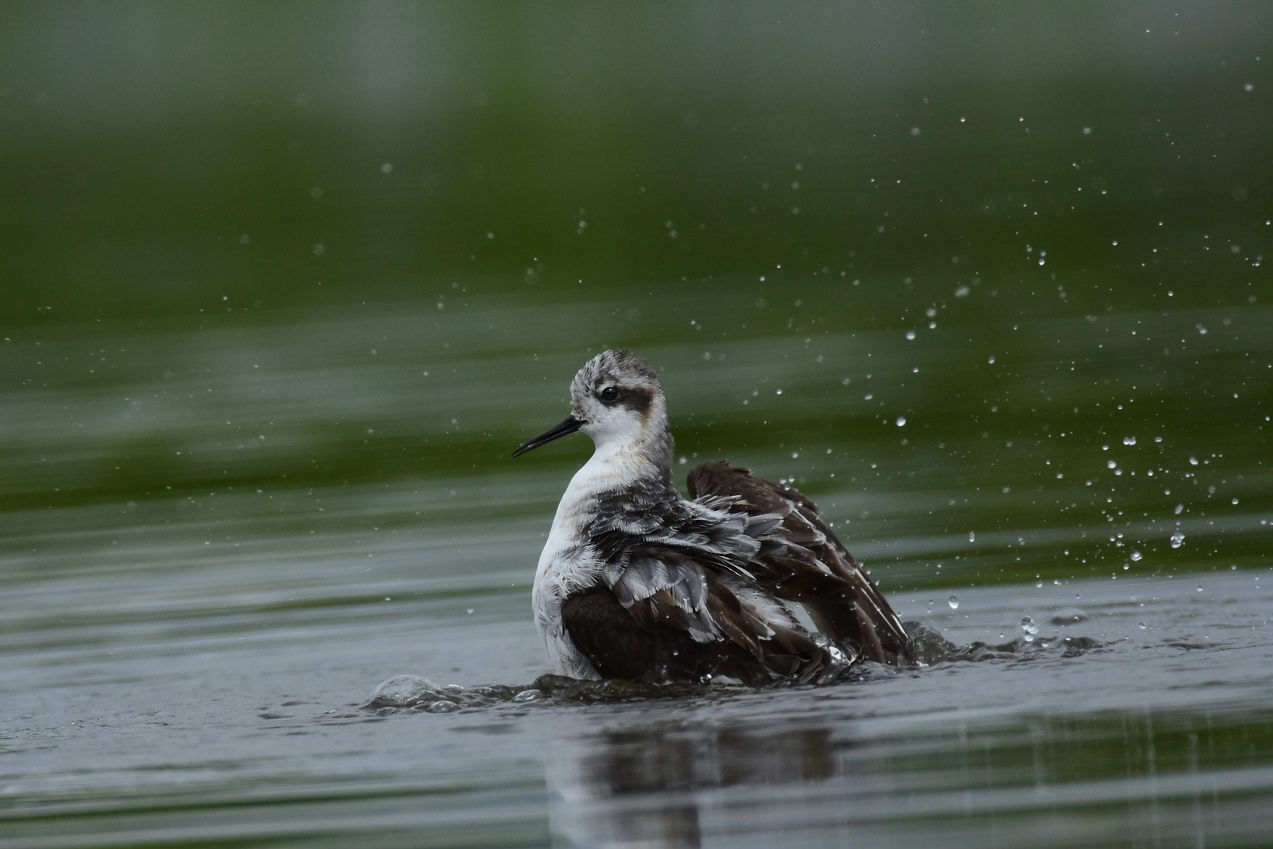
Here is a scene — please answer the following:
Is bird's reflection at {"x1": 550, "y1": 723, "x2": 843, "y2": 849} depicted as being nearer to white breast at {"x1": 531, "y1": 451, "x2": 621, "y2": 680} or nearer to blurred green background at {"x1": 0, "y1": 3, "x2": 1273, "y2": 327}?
white breast at {"x1": 531, "y1": 451, "x2": 621, "y2": 680}

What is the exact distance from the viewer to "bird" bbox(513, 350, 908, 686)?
831 cm

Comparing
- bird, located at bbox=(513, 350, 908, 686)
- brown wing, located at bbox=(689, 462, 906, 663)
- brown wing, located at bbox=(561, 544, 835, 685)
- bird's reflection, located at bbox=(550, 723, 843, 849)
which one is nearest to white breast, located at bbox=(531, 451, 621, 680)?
bird, located at bbox=(513, 350, 908, 686)

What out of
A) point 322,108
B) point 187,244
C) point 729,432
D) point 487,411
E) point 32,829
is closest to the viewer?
point 32,829

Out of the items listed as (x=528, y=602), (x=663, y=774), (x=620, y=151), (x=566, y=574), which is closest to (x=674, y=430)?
(x=528, y=602)

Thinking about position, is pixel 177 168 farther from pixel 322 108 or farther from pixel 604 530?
pixel 604 530

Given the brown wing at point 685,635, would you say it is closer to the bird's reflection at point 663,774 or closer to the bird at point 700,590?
the bird at point 700,590

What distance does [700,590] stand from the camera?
833 centimetres

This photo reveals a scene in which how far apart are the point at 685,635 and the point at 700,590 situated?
0.19 metres

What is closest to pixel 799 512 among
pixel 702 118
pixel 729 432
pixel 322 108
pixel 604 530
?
pixel 604 530

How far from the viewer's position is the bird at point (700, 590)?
8312 millimetres

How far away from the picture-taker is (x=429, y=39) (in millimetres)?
38594

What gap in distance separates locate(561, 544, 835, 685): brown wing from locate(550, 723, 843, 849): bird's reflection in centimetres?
79

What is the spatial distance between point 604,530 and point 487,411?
5.80 metres

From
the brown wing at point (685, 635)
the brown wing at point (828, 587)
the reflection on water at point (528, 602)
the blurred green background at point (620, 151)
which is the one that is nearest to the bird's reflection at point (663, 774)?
the reflection on water at point (528, 602)
